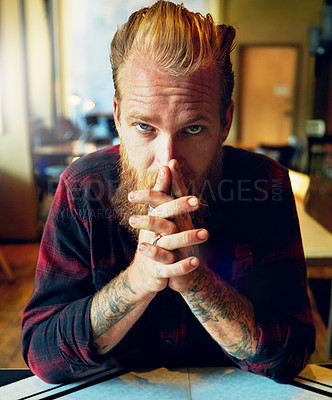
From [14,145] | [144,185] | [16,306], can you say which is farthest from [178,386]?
[14,145]

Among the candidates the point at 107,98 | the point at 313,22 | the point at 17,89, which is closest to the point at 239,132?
the point at 313,22

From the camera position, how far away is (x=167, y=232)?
763mm

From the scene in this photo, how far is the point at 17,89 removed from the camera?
13.4ft

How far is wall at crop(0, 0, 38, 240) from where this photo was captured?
3971mm

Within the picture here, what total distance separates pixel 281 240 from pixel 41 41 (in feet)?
24.9

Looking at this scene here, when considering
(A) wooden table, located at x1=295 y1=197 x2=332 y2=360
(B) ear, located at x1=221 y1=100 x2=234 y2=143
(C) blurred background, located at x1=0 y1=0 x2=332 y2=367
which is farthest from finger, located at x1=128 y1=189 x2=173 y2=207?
(C) blurred background, located at x1=0 y1=0 x2=332 y2=367

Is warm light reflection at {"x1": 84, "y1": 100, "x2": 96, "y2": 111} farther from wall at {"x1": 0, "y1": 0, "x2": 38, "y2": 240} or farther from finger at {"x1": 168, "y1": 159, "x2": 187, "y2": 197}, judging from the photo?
finger at {"x1": 168, "y1": 159, "x2": 187, "y2": 197}

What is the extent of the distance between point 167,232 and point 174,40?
0.43 m

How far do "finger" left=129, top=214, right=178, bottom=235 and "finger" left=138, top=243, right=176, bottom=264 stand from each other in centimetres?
3

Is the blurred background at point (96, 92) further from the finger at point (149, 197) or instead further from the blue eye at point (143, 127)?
the finger at point (149, 197)

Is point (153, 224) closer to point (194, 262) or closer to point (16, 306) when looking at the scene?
point (194, 262)

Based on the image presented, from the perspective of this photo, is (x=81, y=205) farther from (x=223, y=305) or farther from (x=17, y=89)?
(x=17, y=89)

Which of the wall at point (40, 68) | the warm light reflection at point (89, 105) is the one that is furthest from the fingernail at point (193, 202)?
the warm light reflection at point (89, 105)

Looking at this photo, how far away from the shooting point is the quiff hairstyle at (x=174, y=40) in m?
0.90
